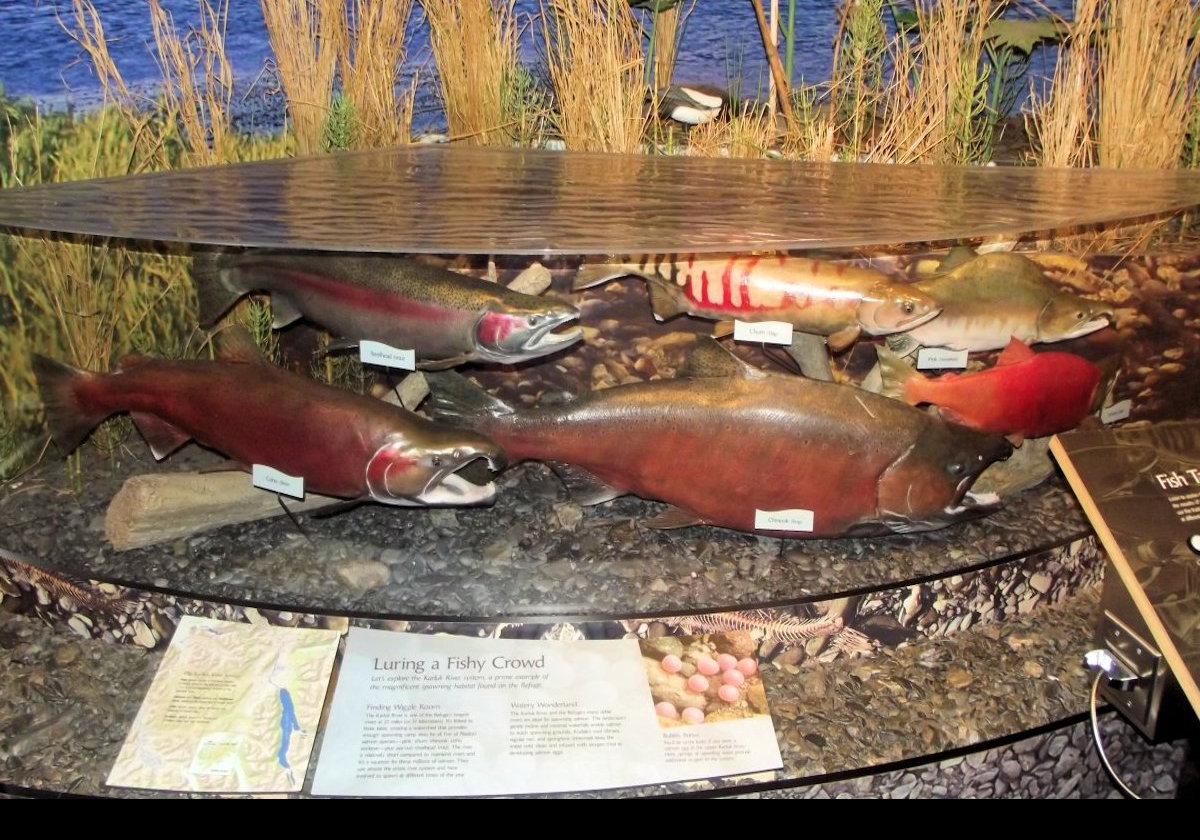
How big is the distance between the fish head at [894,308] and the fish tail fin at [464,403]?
60 centimetres

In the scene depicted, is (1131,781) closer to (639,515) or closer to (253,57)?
(639,515)

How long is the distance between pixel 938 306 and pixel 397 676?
1.04 m

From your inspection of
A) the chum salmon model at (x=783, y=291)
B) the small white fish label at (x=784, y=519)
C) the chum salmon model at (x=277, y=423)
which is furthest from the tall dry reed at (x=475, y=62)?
the small white fish label at (x=784, y=519)

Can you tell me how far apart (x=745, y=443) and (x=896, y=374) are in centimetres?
31

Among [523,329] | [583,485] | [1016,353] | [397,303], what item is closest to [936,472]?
[1016,353]

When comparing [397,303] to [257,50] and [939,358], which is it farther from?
[257,50]

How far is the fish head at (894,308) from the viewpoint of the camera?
1.45 meters

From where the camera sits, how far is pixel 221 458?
168 cm

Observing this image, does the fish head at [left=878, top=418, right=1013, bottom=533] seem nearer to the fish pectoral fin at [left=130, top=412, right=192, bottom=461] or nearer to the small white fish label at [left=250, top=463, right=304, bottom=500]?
the small white fish label at [left=250, top=463, right=304, bottom=500]

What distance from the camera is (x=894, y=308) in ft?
4.78

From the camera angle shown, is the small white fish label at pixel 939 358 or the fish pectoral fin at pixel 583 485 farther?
the small white fish label at pixel 939 358

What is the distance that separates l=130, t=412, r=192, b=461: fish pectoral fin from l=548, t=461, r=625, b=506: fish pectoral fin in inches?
24.9

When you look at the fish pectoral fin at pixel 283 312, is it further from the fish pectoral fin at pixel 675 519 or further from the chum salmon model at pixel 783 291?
the fish pectoral fin at pixel 675 519

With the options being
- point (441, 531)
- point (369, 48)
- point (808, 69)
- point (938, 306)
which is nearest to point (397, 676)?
point (441, 531)
